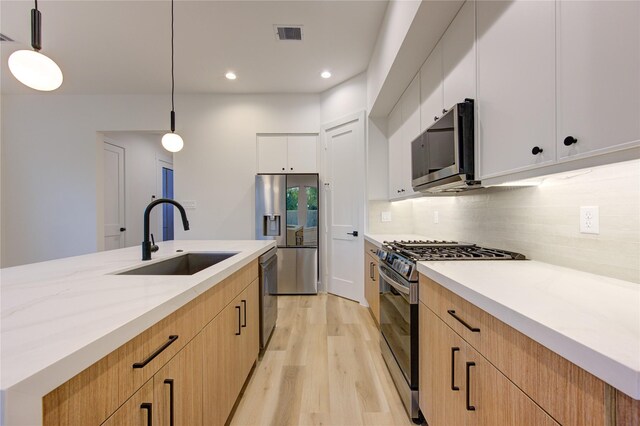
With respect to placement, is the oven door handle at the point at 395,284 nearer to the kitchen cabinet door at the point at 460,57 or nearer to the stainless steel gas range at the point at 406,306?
the stainless steel gas range at the point at 406,306

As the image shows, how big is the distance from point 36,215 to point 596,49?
6.19 m

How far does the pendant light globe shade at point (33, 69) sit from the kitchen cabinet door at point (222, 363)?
4.86 feet

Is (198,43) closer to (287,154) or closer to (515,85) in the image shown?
(287,154)

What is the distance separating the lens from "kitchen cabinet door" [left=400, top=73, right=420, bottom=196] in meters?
2.32

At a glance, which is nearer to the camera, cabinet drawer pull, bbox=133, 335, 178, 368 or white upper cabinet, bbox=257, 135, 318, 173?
cabinet drawer pull, bbox=133, 335, 178, 368

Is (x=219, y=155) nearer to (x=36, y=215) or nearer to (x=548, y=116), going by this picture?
(x=36, y=215)

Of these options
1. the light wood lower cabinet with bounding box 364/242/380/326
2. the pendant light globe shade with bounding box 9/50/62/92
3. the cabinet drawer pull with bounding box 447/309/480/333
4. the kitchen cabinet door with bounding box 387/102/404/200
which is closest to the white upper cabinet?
the kitchen cabinet door with bounding box 387/102/404/200

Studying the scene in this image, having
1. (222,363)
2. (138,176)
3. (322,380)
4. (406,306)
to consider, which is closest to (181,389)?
(222,363)

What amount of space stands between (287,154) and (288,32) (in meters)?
1.74

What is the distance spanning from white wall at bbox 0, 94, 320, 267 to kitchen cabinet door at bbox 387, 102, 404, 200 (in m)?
1.39

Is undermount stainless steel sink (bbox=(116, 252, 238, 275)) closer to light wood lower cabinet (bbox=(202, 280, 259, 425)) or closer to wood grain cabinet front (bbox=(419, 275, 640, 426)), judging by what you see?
light wood lower cabinet (bbox=(202, 280, 259, 425))

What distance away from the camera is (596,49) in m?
0.79

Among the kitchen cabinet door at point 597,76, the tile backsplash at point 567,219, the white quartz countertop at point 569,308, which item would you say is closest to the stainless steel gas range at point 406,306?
the tile backsplash at point 567,219

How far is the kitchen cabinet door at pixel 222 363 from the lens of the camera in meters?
1.18
